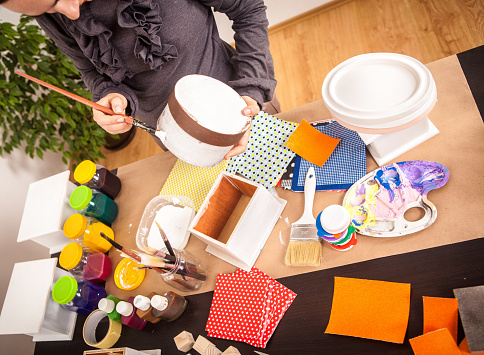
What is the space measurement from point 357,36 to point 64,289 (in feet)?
7.64

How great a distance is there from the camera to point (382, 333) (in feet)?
2.92

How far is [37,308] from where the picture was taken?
4.32 ft

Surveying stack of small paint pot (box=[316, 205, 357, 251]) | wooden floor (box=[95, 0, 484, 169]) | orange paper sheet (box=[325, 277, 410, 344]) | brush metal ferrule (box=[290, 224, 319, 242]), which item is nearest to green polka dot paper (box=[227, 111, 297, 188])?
brush metal ferrule (box=[290, 224, 319, 242])

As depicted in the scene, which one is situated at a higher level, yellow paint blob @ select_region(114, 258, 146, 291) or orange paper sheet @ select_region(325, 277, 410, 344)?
orange paper sheet @ select_region(325, 277, 410, 344)

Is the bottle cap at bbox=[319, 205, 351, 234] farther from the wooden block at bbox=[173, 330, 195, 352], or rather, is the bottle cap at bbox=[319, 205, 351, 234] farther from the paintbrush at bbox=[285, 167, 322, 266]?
the wooden block at bbox=[173, 330, 195, 352]

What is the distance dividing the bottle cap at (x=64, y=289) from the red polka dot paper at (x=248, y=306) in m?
A: 0.52

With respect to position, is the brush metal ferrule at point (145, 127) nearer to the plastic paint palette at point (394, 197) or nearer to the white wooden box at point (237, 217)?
the white wooden box at point (237, 217)

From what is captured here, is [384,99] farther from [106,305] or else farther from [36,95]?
[36,95]

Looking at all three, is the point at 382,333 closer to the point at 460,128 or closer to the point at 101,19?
the point at 460,128

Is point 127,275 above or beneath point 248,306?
beneath

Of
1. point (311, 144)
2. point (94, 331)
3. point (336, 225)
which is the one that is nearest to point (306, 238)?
point (336, 225)

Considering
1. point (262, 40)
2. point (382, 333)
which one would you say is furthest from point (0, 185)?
point (382, 333)

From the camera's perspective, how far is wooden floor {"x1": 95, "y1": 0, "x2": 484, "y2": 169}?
2.19m

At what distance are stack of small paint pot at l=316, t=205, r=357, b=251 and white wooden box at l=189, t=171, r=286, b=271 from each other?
0.21 meters
